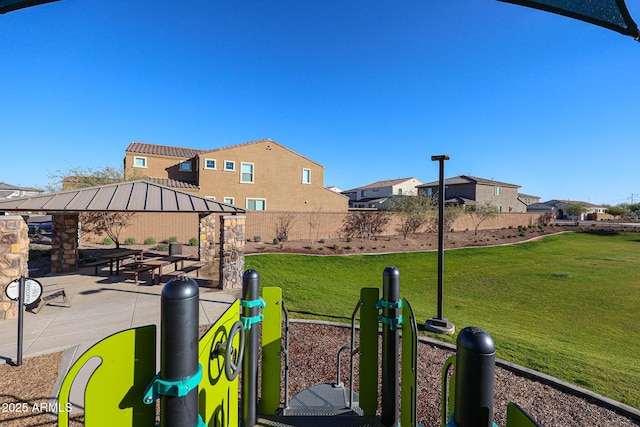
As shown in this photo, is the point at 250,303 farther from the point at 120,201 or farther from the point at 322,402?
the point at 120,201

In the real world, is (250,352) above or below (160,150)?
below

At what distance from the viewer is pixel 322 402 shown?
339cm

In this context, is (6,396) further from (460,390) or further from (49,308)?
(460,390)

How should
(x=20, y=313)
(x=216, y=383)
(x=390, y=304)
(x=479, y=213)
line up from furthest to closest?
(x=479, y=213) < (x=20, y=313) < (x=390, y=304) < (x=216, y=383)

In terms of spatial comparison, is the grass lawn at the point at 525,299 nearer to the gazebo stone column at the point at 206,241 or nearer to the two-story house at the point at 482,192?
the gazebo stone column at the point at 206,241

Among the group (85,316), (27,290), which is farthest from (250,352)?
(85,316)

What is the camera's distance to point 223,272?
8711mm

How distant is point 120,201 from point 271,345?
6.97m

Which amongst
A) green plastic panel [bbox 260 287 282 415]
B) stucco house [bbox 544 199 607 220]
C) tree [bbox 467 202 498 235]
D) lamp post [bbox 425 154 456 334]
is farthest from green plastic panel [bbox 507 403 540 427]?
stucco house [bbox 544 199 607 220]

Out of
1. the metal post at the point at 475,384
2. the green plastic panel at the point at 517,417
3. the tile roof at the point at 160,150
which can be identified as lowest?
the green plastic panel at the point at 517,417

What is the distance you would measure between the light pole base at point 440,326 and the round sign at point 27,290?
6.78 m

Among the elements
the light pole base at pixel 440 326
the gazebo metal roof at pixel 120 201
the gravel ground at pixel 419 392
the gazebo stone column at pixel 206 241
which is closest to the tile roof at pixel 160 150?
the gazebo stone column at pixel 206 241

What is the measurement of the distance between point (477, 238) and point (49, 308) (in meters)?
29.1

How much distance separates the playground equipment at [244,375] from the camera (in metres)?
1.27
